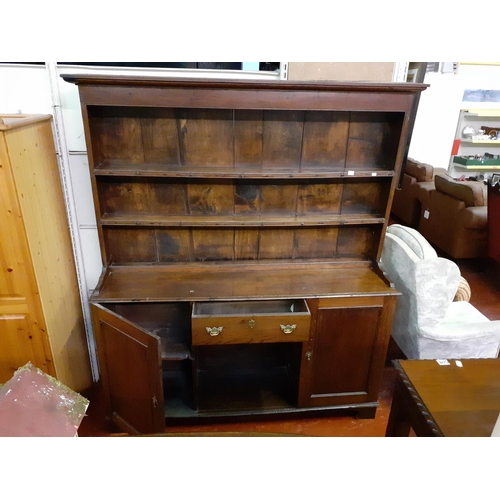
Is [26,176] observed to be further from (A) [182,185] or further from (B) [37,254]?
(A) [182,185]

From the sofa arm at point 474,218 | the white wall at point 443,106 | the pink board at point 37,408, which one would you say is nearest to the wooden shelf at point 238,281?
the pink board at point 37,408

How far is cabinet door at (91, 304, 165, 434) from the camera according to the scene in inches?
67.1

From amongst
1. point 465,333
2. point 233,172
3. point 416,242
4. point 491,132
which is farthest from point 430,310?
point 491,132

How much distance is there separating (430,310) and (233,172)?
4.36ft

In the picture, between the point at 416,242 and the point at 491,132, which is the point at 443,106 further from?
the point at 416,242

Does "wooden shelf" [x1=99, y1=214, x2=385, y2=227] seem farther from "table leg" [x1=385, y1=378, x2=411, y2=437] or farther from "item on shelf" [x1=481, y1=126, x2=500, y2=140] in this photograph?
"item on shelf" [x1=481, y1=126, x2=500, y2=140]

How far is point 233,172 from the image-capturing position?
189 cm

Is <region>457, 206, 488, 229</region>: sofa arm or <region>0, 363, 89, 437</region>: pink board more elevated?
<region>0, 363, 89, 437</region>: pink board

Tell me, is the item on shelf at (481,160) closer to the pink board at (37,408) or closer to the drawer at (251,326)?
the drawer at (251,326)

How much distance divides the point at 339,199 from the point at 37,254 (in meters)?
1.54

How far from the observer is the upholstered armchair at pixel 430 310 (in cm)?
207

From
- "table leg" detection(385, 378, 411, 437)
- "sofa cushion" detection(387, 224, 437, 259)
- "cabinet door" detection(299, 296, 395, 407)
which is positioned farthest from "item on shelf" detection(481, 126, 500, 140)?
"table leg" detection(385, 378, 411, 437)
